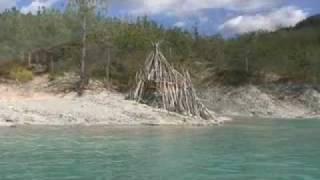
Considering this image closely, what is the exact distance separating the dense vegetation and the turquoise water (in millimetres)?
23559

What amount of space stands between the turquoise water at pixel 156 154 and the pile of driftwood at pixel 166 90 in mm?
6323

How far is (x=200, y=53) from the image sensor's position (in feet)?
219

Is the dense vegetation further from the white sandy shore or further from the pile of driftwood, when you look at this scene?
the white sandy shore

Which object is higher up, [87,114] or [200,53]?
[200,53]

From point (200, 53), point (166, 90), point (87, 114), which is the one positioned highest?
point (200, 53)

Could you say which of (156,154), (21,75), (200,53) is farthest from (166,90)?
(200,53)

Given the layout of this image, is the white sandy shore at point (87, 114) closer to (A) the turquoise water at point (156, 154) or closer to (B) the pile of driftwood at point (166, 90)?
(B) the pile of driftwood at point (166, 90)

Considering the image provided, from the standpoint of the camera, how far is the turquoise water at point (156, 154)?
1683 cm

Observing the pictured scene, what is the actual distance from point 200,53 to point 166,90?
2741cm

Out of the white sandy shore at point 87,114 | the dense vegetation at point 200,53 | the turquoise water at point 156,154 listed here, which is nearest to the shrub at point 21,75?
the dense vegetation at point 200,53

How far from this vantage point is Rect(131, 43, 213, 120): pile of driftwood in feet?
127

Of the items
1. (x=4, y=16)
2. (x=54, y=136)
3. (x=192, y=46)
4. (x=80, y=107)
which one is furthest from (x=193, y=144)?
(x=4, y=16)

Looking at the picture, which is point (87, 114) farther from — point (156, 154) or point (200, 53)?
point (200, 53)

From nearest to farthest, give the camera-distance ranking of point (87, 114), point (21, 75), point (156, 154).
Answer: point (156, 154) → point (87, 114) → point (21, 75)
